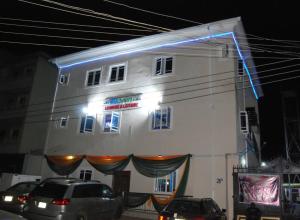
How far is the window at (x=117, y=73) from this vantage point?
21.2 m

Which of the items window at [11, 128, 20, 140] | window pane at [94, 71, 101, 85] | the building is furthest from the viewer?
window at [11, 128, 20, 140]

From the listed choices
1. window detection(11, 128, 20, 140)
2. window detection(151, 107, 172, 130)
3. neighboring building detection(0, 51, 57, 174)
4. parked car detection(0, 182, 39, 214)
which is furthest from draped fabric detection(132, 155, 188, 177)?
window detection(11, 128, 20, 140)

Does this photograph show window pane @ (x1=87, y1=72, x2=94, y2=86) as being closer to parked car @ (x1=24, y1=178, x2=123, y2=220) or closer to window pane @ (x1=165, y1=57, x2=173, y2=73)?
window pane @ (x1=165, y1=57, x2=173, y2=73)

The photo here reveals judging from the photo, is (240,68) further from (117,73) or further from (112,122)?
(112,122)

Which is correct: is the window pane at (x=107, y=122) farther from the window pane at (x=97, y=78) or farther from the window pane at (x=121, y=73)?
the window pane at (x=97, y=78)

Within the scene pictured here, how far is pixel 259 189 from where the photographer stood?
13.6m

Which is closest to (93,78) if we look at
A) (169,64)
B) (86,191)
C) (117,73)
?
(117,73)

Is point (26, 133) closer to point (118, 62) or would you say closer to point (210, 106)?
point (118, 62)

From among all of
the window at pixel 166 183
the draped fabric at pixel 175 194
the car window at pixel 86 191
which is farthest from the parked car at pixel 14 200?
the window at pixel 166 183

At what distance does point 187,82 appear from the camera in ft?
59.7

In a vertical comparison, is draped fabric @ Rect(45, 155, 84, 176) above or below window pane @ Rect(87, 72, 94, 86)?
below

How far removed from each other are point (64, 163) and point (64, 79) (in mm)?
7260

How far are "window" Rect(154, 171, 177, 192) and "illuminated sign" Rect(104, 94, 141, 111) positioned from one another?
5044 mm

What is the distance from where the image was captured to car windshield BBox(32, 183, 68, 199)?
10.0m
